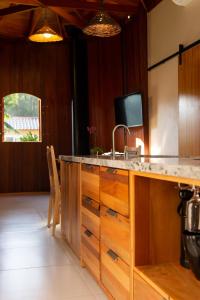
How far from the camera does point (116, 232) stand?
2023mm

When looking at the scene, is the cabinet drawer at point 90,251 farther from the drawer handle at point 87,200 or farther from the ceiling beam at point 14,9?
the ceiling beam at point 14,9

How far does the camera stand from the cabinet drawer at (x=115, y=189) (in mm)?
1855

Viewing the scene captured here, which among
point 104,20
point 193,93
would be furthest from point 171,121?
point 104,20

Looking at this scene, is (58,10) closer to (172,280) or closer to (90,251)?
(90,251)

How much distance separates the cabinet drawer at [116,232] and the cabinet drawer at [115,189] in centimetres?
4

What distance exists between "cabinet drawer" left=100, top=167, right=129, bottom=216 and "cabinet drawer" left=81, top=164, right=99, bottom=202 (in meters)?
0.13

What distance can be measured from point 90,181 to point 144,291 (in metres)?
1.16

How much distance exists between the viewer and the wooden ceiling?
20.7 ft

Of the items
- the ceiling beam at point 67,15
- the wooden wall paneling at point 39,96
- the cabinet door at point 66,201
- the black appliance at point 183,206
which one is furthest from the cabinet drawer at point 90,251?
the wooden wall paneling at point 39,96

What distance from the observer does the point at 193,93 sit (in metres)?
4.93

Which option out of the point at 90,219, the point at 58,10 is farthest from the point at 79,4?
the point at 90,219

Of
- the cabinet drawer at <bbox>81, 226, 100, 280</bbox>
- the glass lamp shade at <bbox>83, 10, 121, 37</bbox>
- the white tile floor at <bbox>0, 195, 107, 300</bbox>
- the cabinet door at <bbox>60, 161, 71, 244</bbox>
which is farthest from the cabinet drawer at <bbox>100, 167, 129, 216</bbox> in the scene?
the glass lamp shade at <bbox>83, 10, 121, 37</bbox>

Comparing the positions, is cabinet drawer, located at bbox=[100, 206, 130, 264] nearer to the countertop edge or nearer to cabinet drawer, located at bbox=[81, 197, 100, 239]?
cabinet drawer, located at bbox=[81, 197, 100, 239]

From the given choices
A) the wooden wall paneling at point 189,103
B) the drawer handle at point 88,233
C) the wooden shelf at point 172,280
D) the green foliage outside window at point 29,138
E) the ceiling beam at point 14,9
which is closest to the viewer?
the wooden shelf at point 172,280
